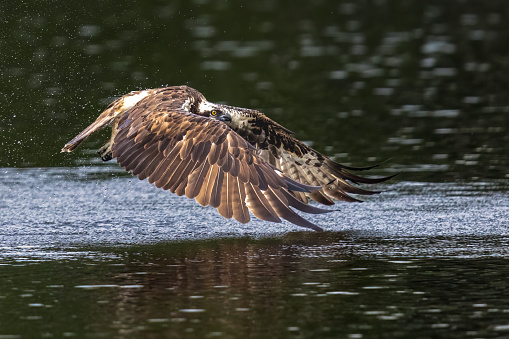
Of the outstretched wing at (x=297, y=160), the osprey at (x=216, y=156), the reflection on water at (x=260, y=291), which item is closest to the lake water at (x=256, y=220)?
the reflection on water at (x=260, y=291)

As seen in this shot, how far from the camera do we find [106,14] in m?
25.4

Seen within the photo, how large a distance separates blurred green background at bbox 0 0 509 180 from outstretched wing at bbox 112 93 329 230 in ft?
14.6

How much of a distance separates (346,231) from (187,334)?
4.03 metres

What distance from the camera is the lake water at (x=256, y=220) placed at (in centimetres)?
797

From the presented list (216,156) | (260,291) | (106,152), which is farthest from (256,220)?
(260,291)

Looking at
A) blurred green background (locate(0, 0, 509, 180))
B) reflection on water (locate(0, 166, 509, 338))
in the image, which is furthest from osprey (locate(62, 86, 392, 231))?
blurred green background (locate(0, 0, 509, 180))

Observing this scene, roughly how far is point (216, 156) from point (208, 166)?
12 centimetres

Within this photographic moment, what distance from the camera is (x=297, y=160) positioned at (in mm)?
11953

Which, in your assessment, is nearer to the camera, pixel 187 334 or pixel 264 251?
pixel 187 334

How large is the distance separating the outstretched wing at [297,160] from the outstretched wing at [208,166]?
1566 mm

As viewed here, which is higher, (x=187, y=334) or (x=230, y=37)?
(x=230, y=37)

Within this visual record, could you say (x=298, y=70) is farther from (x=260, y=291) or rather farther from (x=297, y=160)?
(x=260, y=291)

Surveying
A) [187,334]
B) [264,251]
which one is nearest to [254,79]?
[264,251]

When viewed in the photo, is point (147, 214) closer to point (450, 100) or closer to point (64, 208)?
point (64, 208)
